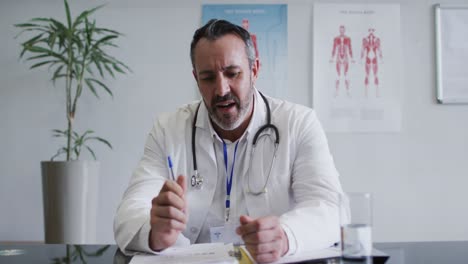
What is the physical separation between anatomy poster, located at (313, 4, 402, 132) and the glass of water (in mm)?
2517

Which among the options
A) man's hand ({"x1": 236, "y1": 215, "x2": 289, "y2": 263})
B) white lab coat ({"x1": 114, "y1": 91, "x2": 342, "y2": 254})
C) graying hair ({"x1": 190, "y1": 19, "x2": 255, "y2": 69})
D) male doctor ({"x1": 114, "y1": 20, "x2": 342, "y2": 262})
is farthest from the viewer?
graying hair ({"x1": 190, "y1": 19, "x2": 255, "y2": 69})

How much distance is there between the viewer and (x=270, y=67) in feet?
11.2

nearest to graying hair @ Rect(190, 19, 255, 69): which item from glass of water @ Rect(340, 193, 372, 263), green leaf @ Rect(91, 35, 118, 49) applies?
→ glass of water @ Rect(340, 193, 372, 263)

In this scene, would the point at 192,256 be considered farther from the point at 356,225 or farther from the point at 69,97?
the point at 69,97

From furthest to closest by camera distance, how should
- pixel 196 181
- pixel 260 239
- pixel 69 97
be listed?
pixel 69 97 → pixel 196 181 → pixel 260 239

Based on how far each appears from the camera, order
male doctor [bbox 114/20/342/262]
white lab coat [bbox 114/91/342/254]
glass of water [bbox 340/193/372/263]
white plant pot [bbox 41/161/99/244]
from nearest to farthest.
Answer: glass of water [bbox 340/193/372/263]
white lab coat [bbox 114/91/342/254]
male doctor [bbox 114/20/342/262]
white plant pot [bbox 41/161/99/244]

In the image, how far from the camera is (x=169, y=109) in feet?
11.2

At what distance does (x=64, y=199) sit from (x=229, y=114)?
64.7 inches

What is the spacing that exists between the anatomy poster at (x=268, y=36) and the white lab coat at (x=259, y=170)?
4.85ft

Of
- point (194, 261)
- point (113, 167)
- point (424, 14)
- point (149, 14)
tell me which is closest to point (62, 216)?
point (113, 167)

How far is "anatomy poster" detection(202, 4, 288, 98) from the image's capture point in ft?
11.2

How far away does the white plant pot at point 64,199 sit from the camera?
297 centimetres

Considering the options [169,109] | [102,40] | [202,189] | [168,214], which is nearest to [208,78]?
[202,189]

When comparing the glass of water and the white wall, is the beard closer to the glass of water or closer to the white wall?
the glass of water
